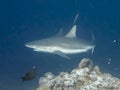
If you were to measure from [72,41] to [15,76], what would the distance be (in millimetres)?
8307

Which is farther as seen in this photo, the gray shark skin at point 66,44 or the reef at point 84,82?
the gray shark skin at point 66,44

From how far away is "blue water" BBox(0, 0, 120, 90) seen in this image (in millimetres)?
27688

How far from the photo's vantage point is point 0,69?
24.8 metres

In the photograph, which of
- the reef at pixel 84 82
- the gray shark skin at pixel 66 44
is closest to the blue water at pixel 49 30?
the gray shark skin at pixel 66 44

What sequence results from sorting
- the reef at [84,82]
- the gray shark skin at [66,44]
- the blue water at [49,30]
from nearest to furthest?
1. the reef at [84,82]
2. the gray shark skin at [66,44]
3. the blue water at [49,30]

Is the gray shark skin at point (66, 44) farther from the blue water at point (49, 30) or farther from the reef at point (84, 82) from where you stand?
the reef at point (84, 82)

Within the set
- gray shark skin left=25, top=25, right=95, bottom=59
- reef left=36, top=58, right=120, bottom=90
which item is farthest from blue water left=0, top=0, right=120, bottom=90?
reef left=36, top=58, right=120, bottom=90

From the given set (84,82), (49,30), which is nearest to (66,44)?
(84,82)

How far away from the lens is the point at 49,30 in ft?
238

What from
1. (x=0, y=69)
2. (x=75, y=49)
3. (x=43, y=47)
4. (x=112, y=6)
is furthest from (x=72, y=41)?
(x=112, y=6)

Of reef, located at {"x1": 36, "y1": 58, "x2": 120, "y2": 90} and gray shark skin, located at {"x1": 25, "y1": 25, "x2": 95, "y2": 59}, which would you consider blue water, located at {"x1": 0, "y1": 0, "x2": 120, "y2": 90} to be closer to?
gray shark skin, located at {"x1": 25, "y1": 25, "x2": 95, "y2": 59}

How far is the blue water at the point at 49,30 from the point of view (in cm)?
2769

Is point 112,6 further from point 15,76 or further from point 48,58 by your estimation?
point 15,76

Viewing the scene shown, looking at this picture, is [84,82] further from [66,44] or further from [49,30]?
[49,30]
